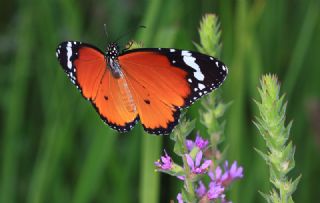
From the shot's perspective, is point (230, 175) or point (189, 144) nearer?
point (189, 144)

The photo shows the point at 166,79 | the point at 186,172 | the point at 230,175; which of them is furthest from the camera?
the point at 166,79

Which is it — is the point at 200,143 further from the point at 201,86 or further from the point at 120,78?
the point at 120,78

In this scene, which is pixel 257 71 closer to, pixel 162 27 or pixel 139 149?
pixel 162 27

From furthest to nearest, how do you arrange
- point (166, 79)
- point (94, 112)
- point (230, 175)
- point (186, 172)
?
point (94, 112)
point (166, 79)
point (230, 175)
point (186, 172)

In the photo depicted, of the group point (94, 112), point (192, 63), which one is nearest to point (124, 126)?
point (192, 63)

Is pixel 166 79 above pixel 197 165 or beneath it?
above

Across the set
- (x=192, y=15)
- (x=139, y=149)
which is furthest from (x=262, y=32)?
(x=139, y=149)

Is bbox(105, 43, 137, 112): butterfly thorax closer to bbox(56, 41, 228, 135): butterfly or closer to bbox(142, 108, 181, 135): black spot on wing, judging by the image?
bbox(56, 41, 228, 135): butterfly

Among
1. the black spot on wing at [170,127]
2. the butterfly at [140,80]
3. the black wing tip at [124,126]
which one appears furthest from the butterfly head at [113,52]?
the black spot on wing at [170,127]
